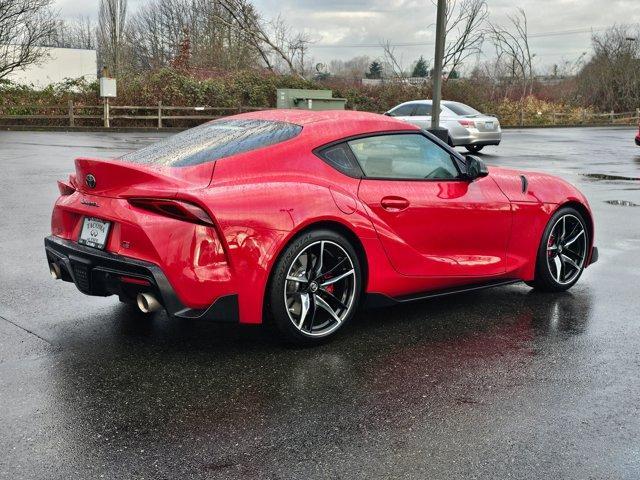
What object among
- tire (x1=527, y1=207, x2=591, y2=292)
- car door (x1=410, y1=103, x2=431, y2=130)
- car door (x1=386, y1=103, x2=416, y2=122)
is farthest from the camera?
car door (x1=386, y1=103, x2=416, y2=122)

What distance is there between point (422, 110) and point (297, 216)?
1769cm

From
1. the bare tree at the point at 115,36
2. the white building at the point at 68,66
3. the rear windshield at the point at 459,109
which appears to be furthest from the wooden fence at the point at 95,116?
the white building at the point at 68,66

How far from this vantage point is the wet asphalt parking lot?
3.15 meters

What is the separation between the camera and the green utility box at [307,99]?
98.7ft

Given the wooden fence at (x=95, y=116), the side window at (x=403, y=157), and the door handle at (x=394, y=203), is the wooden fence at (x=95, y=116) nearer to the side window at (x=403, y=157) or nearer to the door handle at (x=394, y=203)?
the side window at (x=403, y=157)

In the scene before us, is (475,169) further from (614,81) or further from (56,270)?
(614,81)

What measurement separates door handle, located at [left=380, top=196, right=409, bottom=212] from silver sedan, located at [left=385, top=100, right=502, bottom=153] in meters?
15.5

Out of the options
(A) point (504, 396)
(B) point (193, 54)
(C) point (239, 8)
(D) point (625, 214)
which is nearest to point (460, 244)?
(A) point (504, 396)

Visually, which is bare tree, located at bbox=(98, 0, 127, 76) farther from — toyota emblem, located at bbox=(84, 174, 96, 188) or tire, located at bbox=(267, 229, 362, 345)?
tire, located at bbox=(267, 229, 362, 345)

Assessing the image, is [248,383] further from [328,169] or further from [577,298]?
[577,298]

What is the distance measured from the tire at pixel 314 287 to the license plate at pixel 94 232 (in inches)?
38.9

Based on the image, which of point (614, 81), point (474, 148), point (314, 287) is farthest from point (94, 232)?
point (614, 81)

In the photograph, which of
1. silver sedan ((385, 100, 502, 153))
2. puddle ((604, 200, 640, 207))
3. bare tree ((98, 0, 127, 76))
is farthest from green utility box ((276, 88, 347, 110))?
bare tree ((98, 0, 127, 76))

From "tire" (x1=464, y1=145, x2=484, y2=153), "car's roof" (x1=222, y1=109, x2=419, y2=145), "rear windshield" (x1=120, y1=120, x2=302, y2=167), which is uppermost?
"car's roof" (x1=222, y1=109, x2=419, y2=145)
